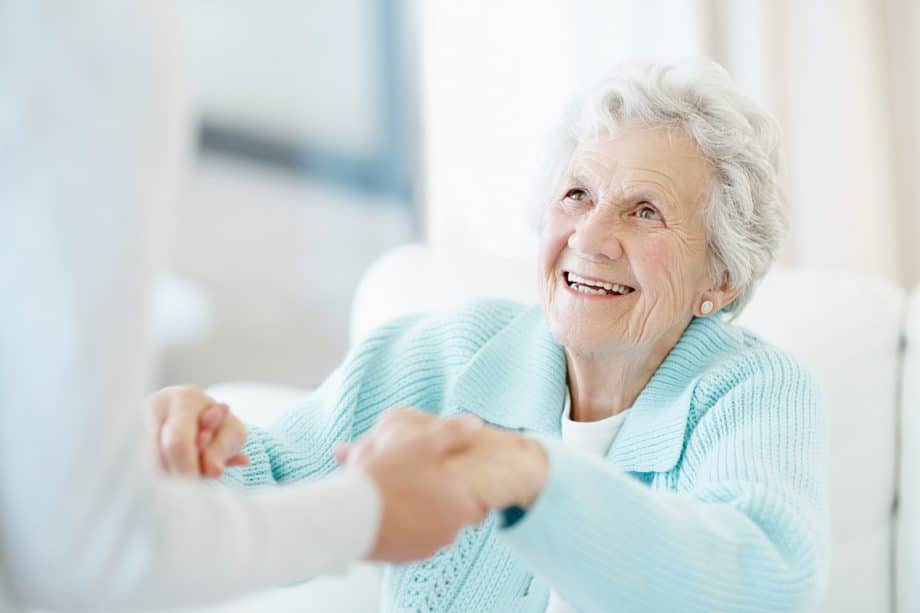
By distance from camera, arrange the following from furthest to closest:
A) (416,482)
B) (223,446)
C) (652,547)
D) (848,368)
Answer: (848,368) → (223,446) → (652,547) → (416,482)

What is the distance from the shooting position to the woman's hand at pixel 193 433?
1.08 metres

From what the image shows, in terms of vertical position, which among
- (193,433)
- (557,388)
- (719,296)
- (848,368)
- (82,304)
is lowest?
(848,368)

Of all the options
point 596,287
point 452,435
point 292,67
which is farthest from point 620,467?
point 292,67

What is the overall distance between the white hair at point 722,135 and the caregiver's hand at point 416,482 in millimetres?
753

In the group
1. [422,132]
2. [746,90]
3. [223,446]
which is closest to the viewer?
[223,446]

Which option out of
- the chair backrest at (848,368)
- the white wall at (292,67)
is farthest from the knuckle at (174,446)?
the white wall at (292,67)

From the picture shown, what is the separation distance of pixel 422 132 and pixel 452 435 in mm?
2050

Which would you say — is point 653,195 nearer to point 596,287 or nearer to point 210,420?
point 596,287

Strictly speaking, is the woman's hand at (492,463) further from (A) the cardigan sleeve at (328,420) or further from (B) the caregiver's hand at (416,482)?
(A) the cardigan sleeve at (328,420)

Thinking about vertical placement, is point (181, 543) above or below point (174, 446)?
above

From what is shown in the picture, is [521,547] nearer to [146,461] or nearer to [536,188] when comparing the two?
[146,461]

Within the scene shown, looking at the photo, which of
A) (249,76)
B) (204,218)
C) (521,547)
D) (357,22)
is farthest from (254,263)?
(521,547)

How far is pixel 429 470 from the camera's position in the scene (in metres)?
0.86

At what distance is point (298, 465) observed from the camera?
1.51 meters
